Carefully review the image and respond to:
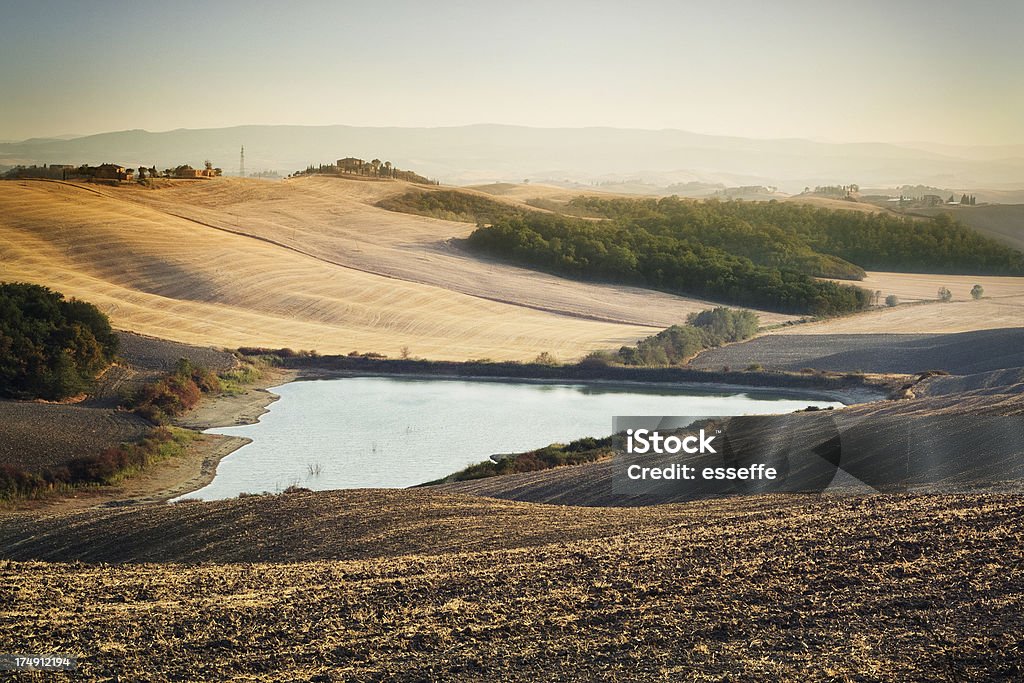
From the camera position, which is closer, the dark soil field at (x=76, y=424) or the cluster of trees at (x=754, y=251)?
the dark soil field at (x=76, y=424)

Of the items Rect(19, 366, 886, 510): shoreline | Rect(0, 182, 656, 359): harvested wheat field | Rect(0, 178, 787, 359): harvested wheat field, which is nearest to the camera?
Rect(19, 366, 886, 510): shoreline

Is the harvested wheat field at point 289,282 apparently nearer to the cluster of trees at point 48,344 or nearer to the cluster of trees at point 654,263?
the cluster of trees at point 654,263

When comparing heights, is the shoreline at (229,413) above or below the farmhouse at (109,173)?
below

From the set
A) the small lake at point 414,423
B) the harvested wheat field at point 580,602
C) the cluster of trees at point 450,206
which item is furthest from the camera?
the cluster of trees at point 450,206

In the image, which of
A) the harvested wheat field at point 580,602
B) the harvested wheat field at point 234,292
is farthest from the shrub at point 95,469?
the harvested wheat field at point 234,292

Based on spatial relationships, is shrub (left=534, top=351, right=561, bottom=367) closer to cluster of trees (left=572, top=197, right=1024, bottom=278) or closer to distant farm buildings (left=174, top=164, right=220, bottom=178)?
cluster of trees (left=572, top=197, right=1024, bottom=278)

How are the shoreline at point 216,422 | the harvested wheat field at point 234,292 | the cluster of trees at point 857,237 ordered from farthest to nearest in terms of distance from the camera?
the cluster of trees at point 857,237, the harvested wheat field at point 234,292, the shoreline at point 216,422

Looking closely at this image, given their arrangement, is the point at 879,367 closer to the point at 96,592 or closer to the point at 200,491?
the point at 200,491

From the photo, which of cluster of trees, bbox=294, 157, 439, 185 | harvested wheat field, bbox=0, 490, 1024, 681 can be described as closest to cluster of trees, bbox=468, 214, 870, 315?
cluster of trees, bbox=294, 157, 439, 185
